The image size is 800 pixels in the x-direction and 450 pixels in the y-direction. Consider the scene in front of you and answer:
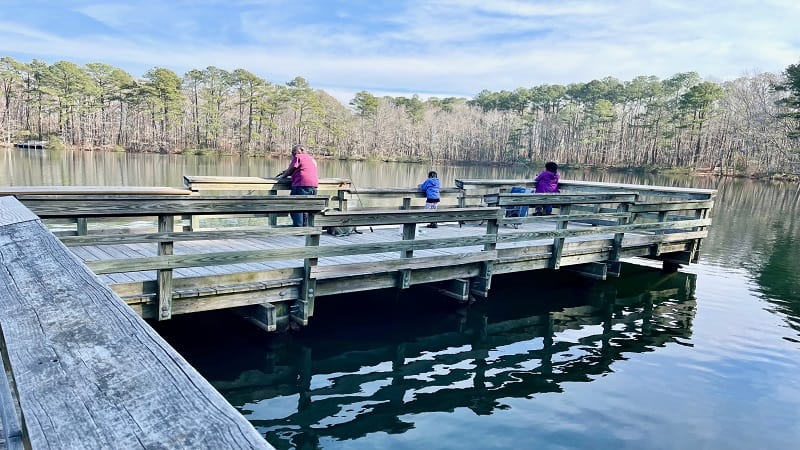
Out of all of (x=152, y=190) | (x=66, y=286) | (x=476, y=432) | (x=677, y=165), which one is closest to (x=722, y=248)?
(x=476, y=432)

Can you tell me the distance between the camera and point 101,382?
3.42 feet

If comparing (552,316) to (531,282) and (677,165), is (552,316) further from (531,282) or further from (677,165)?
(677,165)

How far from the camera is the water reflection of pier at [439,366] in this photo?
5.76 metres

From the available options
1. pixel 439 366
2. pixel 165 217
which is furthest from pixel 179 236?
pixel 439 366

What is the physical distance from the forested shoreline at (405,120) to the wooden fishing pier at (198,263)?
59670 millimetres

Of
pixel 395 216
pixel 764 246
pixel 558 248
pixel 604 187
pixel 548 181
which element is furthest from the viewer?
pixel 764 246

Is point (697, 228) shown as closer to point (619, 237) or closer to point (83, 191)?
point (619, 237)

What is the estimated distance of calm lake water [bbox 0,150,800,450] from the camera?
5.62m

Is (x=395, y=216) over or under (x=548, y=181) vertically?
under

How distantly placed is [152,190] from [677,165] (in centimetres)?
7382

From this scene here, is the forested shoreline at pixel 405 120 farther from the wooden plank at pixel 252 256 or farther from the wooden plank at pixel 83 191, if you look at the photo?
the wooden plank at pixel 83 191

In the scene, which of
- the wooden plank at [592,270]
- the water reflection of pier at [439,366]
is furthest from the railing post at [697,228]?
the wooden plank at [592,270]

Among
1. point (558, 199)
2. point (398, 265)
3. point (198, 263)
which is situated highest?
point (558, 199)

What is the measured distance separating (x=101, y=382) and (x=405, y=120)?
97128 millimetres
